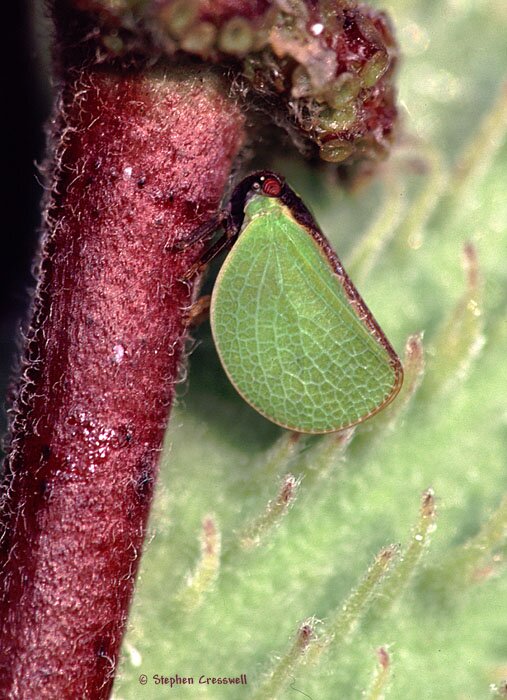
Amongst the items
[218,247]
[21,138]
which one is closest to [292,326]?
[218,247]

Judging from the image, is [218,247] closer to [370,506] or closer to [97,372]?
[97,372]

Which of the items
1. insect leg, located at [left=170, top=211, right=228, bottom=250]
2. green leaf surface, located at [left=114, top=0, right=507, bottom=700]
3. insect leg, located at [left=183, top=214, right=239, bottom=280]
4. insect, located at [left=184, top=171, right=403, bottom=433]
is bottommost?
green leaf surface, located at [left=114, top=0, right=507, bottom=700]

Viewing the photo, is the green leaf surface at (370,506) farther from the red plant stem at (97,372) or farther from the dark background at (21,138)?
the dark background at (21,138)

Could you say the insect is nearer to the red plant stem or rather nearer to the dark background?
the red plant stem

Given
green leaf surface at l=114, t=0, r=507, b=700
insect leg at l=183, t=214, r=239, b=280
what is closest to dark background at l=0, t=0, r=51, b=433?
green leaf surface at l=114, t=0, r=507, b=700

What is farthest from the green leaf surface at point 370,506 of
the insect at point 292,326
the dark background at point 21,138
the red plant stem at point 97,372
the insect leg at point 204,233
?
the dark background at point 21,138

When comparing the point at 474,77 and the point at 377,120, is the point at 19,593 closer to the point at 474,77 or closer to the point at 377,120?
the point at 377,120
